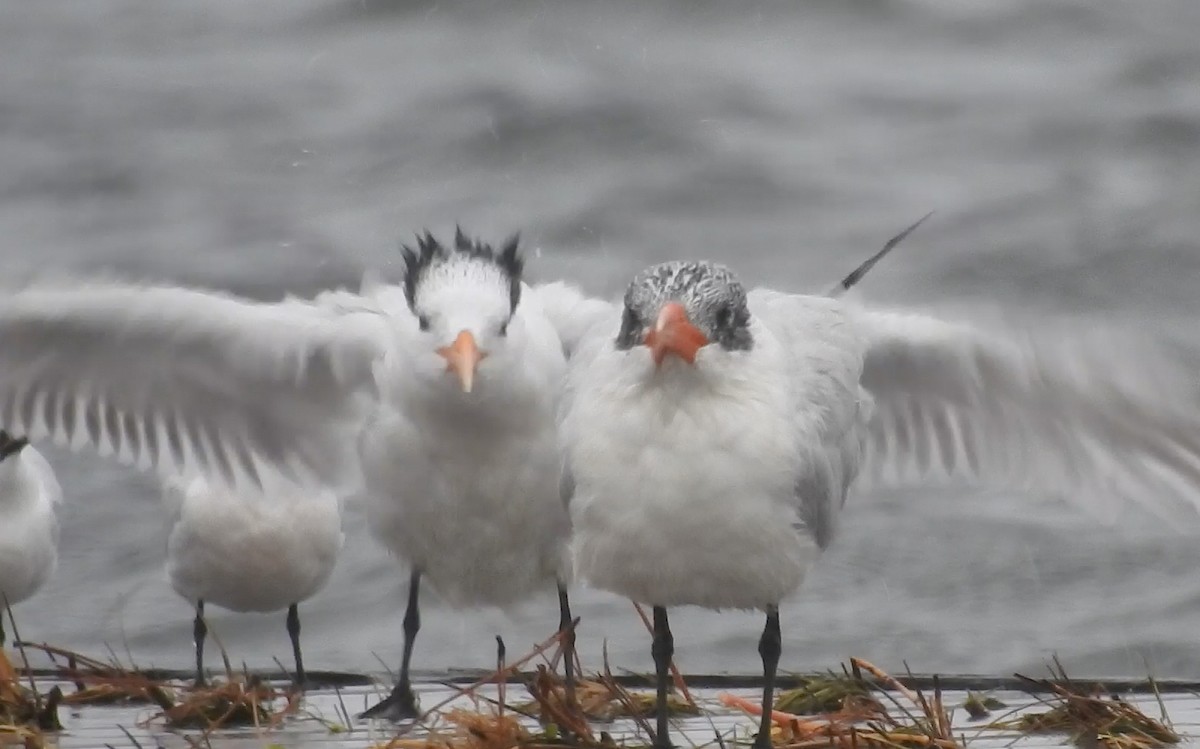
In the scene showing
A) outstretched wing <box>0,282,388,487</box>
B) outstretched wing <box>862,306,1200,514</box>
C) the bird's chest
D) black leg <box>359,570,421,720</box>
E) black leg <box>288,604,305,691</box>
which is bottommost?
black leg <box>359,570,421,720</box>

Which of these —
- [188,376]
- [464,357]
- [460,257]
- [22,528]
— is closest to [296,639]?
[22,528]

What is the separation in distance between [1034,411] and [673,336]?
5.86ft

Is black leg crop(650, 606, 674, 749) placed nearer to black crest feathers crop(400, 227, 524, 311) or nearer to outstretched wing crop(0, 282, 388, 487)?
black crest feathers crop(400, 227, 524, 311)

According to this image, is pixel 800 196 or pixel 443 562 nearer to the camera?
pixel 443 562

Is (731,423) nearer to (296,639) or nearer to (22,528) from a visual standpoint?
(296,639)

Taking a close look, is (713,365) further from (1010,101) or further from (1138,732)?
(1010,101)

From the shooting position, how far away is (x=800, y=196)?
1669 cm

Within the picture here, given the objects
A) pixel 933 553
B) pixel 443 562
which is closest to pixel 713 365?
pixel 443 562

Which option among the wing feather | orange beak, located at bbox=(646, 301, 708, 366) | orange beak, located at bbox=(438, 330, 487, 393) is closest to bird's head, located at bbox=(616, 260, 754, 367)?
orange beak, located at bbox=(646, 301, 708, 366)

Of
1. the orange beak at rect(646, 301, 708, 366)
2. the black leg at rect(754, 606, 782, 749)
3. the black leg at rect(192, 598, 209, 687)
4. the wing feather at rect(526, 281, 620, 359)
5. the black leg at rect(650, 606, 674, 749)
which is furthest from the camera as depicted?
the black leg at rect(192, 598, 209, 687)

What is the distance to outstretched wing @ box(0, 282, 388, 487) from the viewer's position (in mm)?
6773

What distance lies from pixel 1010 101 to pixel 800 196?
2.42 m

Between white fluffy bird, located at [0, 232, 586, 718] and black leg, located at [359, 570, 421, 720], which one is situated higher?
white fluffy bird, located at [0, 232, 586, 718]

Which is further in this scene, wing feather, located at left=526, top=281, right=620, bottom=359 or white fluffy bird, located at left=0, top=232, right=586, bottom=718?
wing feather, located at left=526, top=281, right=620, bottom=359
